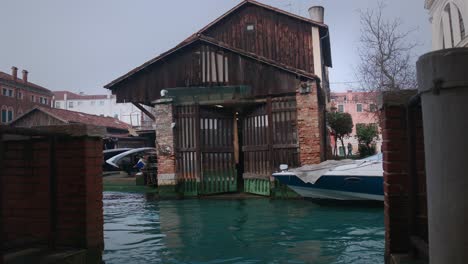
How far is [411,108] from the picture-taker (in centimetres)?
359

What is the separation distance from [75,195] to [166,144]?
9.82 m

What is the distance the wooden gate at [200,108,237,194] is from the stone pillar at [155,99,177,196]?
1049mm

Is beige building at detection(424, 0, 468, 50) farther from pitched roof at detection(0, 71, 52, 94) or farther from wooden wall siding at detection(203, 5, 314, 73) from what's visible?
pitched roof at detection(0, 71, 52, 94)

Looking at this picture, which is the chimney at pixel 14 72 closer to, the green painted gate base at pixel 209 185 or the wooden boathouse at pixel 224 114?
the wooden boathouse at pixel 224 114

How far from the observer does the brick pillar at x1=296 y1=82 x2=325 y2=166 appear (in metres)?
12.4

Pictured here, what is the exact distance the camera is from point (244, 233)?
7.28m

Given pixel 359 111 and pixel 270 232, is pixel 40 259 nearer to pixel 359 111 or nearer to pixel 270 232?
pixel 270 232

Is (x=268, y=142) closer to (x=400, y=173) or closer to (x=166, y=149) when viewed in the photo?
(x=166, y=149)

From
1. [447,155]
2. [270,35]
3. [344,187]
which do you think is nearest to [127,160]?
[270,35]

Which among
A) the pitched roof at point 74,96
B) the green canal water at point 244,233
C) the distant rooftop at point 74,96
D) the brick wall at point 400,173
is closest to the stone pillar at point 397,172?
the brick wall at point 400,173

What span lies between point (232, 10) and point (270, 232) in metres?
12.7

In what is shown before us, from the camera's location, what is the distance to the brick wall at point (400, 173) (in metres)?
3.60

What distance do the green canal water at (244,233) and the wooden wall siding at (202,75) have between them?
13.1 ft

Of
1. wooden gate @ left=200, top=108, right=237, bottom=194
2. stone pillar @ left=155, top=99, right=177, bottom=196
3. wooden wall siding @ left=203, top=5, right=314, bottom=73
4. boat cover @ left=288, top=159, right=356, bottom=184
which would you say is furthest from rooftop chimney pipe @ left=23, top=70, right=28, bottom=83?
boat cover @ left=288, top=159, right=356, bottom=184
